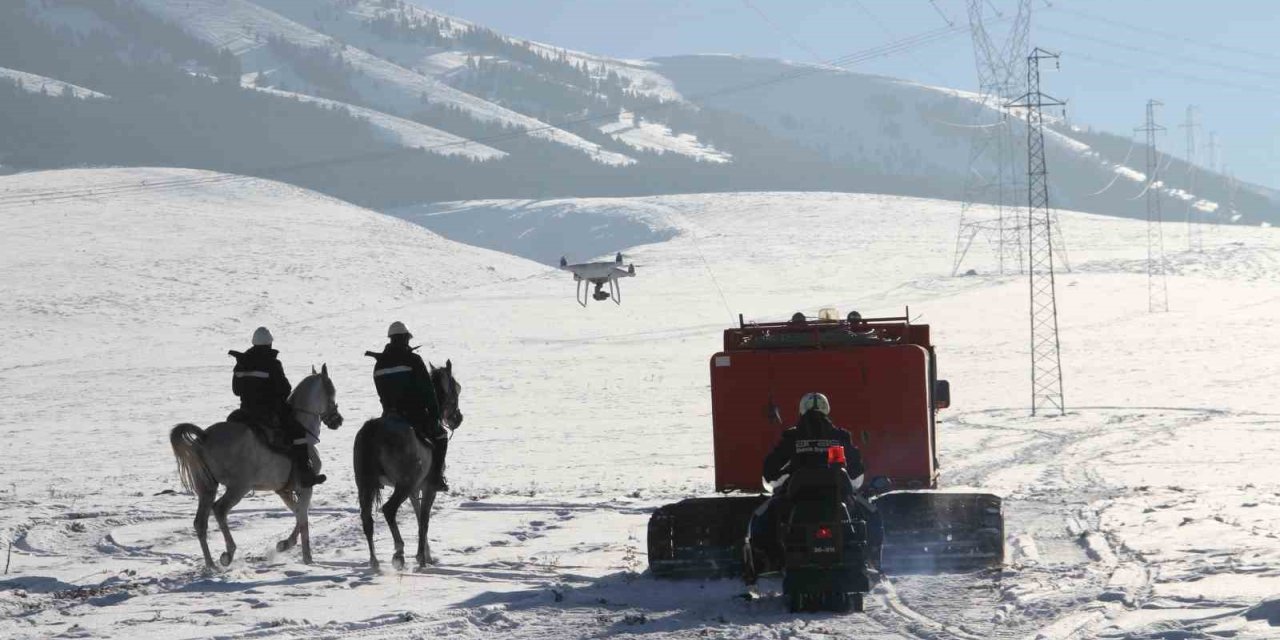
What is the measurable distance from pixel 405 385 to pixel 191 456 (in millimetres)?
2309

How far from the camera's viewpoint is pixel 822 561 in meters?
11.7

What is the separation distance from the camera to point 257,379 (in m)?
15.3

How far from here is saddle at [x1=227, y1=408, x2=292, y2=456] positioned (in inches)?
601

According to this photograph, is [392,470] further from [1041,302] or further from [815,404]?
[1041,302]

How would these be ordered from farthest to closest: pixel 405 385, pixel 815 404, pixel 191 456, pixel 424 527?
pixel 405 385 < pixel 424 527 < pixel 191 456 < pixel 815 404

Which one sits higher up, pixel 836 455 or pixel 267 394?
pixel 267 394

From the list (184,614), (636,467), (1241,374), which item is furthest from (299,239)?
(184,614)

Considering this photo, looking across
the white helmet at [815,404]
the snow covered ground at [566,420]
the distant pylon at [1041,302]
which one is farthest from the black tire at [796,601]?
the distant pylon at [1041,302]

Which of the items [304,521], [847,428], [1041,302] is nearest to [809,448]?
[847,428]

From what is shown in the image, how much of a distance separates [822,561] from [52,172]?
429ft

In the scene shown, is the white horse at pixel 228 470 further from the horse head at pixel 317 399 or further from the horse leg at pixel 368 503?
the horse leg at pixel 368 503

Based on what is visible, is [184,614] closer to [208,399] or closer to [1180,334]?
[208,399]

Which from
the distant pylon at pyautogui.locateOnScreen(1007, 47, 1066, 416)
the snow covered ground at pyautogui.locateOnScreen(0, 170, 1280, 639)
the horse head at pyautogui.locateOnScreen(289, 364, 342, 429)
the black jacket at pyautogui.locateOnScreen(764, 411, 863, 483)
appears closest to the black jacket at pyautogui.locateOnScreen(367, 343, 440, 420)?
the horse head at pyautogui.locateOnScreen(289, 364, 342, 429)

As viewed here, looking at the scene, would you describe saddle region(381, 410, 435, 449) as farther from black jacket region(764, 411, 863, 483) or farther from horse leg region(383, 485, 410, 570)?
black jacket region(764, 411, 863, 483)
